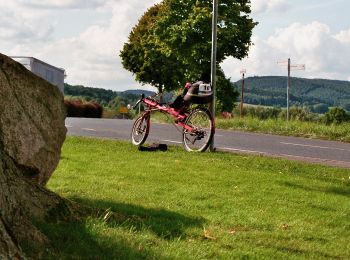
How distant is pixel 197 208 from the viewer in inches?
276

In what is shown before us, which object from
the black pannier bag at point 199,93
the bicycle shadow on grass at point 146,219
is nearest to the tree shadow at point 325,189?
the bicycle shadow on grass at point 146,219

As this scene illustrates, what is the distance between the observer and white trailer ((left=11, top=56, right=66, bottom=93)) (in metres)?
19.4

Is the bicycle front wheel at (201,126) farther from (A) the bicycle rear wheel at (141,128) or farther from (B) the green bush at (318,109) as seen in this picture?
(B) the green bush at (318,109)

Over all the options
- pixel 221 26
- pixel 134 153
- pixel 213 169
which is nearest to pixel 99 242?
pixel 213 169

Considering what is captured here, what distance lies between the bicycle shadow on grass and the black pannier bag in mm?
5775

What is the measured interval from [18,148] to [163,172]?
4217 millimetres

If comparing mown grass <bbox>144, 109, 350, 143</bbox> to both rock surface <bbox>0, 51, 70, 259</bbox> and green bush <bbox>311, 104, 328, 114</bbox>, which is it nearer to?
green bush <bbox>311, 104, 328, 114</bbox>

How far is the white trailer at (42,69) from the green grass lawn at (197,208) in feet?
24.9

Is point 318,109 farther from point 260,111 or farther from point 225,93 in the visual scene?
point 225,93

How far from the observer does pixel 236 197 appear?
7758mm

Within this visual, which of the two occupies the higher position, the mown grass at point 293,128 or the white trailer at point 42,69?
the white trailer at point 42,69

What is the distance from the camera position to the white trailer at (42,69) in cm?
1936

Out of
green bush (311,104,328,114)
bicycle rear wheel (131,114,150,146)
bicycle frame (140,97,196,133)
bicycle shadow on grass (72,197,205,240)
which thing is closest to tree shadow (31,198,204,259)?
bicycle shadow on grass (72,197,205,240)

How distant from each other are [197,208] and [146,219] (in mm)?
1109
